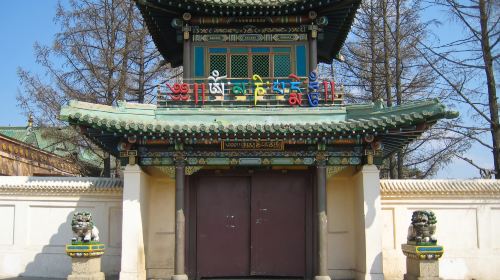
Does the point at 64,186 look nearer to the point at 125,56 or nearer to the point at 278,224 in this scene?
the point at 278,224

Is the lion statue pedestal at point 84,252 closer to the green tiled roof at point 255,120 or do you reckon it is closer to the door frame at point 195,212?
the green tiled roof at point 255,120

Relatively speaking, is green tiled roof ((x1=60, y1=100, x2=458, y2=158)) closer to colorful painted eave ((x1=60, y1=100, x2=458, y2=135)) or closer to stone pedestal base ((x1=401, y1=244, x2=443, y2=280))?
colorful painted eave ((x1=60, y1=100, x2=458, y2=135))

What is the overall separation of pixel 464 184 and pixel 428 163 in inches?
362

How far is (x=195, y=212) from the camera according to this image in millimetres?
16422

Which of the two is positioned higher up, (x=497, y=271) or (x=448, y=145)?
(x=448, y=145)

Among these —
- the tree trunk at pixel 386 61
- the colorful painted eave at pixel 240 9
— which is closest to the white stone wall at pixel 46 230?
the colorful painted eave at pixel 240 9

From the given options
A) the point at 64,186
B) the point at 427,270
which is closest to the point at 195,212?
the point at 64,186

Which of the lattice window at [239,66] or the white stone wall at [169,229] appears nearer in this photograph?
the white stone wall at [169,229]

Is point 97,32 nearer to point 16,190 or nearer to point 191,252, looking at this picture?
point 16,190

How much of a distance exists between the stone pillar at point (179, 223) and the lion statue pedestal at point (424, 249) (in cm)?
571

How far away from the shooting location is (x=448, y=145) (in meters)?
23.4

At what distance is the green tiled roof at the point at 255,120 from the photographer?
45.8 feet

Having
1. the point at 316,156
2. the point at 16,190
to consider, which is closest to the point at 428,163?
the point at 316,156

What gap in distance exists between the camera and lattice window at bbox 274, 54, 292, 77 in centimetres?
1731
